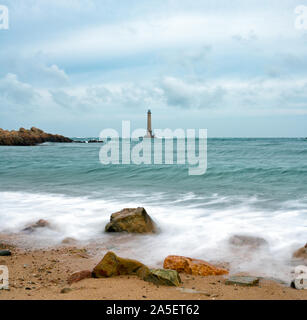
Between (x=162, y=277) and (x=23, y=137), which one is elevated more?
(x=23, y=137)

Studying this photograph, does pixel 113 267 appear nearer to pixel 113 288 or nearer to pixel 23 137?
pixel 113 288

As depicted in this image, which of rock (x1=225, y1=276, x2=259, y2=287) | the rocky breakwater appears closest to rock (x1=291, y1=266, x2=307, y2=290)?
rock (x1=225, y1=276, x2=259, y2=287)

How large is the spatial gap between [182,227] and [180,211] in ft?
4.80

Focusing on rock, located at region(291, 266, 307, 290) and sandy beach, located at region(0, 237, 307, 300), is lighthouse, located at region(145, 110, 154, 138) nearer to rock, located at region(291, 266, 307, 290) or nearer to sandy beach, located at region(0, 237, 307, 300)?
sandy beach, located at region(0, 237, 307, 300)

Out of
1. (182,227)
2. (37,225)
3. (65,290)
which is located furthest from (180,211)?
(65,290)

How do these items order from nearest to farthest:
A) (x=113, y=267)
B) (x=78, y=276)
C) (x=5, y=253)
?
(x=78, y=276), (x=113, y=267), (x=5, y=253)

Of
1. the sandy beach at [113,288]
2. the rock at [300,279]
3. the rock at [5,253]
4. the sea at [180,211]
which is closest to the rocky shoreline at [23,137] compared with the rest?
the sea at [180,211]

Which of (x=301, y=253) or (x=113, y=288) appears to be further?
(x=301, y=253)

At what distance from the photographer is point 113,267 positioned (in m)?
4.22

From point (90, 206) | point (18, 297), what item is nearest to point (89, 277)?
point (18, 297)

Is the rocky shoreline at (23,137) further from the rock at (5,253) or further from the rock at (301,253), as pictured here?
the rock at (301,253)

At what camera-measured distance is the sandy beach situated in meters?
3.46

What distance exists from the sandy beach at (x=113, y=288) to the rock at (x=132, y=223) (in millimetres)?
1705
